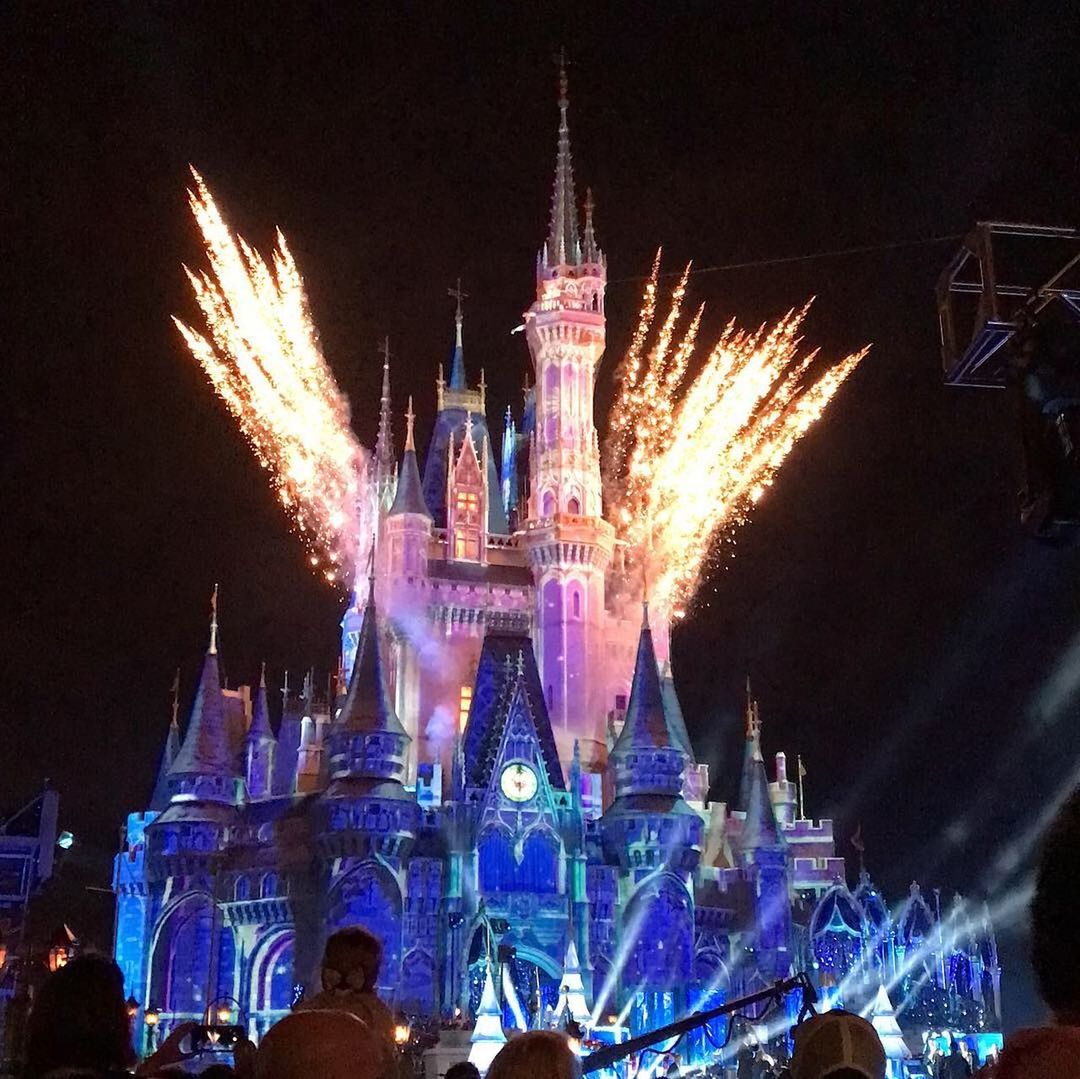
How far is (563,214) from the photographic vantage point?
2559 inches

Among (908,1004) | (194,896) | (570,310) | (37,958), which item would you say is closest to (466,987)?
(194,896)

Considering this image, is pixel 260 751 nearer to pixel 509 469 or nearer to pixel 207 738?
pixel 207 738

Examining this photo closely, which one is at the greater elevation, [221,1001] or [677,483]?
[677,483]

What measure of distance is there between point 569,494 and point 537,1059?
56317 millimetres

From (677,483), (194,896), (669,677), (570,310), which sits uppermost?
(570,310)

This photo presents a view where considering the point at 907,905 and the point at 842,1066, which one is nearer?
the point at 842,1066

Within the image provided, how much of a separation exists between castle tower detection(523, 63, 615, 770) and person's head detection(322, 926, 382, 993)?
51.5 metres

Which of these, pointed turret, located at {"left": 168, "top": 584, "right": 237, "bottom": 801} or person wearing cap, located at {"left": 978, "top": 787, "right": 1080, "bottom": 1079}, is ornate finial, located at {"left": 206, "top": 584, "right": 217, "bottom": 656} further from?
person wearing cap, located at {"left": 978, "top": 787, "right": 1080, "bottom": 1079}

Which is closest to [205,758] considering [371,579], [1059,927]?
[371,579]

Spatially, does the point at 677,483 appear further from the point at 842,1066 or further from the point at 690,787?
the point at 842,1066

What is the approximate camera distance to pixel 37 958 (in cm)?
4994

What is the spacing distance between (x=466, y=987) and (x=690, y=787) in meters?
18.3

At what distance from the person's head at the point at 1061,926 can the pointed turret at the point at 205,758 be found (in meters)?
54.0

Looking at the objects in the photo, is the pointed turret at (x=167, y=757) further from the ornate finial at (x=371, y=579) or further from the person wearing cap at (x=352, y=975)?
the person wearing cap at (x=352, y=975)
